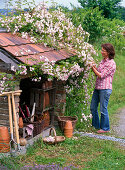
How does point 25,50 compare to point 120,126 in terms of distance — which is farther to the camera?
point 120,126

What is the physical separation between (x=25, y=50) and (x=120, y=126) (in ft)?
13.6

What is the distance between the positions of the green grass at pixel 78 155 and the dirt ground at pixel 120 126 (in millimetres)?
1079

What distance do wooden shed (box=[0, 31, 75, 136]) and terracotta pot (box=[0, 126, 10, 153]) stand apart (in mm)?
206

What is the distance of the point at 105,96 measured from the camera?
6.70 metres

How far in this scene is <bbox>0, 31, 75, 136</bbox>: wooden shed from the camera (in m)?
4.78

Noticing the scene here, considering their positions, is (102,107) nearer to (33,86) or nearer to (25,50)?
(33,86)

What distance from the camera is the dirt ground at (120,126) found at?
23.5ft

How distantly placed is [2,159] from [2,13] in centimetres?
326

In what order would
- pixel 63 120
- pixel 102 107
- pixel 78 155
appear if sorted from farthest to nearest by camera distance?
1. pixel 102 107
2. pixel 63 120
3. pixel 78 155

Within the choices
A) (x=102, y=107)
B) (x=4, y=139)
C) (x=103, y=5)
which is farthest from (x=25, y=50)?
(x=103, y=5)

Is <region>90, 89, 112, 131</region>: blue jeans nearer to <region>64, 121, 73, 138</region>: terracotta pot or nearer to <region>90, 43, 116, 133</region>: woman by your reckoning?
<region>90, 43, 116, 133</region>: woman

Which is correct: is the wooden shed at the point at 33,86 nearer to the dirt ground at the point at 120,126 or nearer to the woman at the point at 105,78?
the woman at the point at 105,78

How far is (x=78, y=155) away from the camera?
17.4 feet

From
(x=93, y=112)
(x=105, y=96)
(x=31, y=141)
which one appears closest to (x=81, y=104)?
(x=93, y=112)
